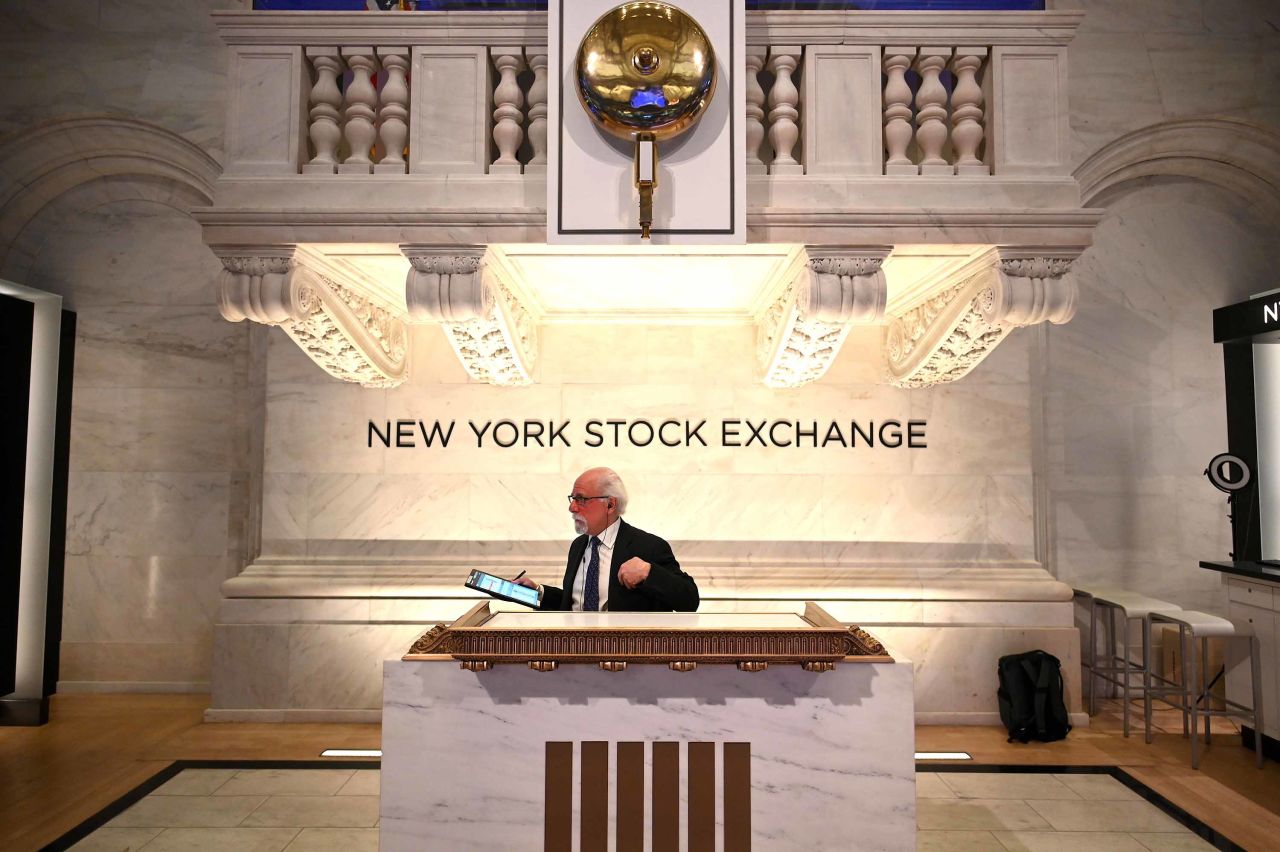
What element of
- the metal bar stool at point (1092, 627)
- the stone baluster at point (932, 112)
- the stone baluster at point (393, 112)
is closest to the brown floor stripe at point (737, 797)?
the stone baluster at point (932, 112)

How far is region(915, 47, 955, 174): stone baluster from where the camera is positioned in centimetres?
437

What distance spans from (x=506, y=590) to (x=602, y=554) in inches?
23.3

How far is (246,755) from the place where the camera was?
5.20 m

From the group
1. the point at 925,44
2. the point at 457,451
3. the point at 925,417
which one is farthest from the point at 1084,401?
the point at 457,451

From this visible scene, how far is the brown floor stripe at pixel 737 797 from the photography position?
115 inches

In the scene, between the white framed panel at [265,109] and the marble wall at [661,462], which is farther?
the marble wall at [661,462]

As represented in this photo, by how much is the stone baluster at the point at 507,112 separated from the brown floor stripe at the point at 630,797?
2798 mm

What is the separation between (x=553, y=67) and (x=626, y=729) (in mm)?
2883

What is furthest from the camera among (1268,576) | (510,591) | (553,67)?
(1268,576)

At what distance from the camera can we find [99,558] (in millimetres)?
7059

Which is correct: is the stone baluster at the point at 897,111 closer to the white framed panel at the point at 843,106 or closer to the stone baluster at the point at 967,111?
the white framed panel at the point at 843,106

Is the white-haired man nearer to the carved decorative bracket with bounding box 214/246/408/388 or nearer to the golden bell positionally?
the golden bell

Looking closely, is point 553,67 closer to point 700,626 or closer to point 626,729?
point 700,626

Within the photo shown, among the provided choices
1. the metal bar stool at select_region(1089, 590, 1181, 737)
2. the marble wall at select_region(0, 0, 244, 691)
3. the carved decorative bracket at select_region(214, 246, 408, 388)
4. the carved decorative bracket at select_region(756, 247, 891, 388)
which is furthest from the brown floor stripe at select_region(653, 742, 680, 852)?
the marble wall at select_region(0, 0, 244, 691)
